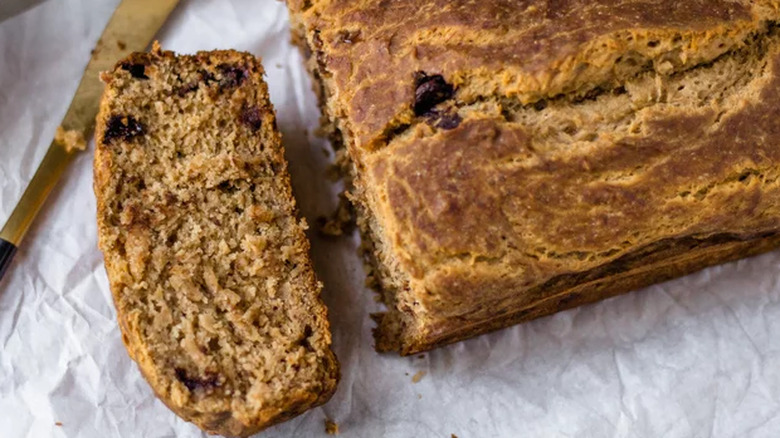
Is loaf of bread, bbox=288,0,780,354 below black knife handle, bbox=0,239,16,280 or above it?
above

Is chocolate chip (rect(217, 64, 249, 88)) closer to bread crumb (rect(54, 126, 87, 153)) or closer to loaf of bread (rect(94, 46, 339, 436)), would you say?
loaf of bread (rect(94, 46, 339, 436))

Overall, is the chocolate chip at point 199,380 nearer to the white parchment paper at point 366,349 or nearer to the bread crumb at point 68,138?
the white parchment paper at point 366,349

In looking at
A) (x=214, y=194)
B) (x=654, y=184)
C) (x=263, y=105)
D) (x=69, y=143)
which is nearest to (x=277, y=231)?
(x=214, y=194)

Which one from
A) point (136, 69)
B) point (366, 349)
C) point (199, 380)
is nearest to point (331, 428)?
point (366, 349)

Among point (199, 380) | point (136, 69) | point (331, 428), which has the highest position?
point (136, 69)

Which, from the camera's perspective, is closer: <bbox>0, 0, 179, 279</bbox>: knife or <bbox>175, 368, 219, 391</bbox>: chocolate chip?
<bbox>175, 368, 219, 391</bbox>: chocolate chip

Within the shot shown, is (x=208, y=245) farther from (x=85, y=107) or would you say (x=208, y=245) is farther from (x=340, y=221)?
(x=85, y=107)

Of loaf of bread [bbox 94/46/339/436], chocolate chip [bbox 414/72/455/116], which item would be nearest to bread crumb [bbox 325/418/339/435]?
loaf of bread [bbox 94/46/339/436]
